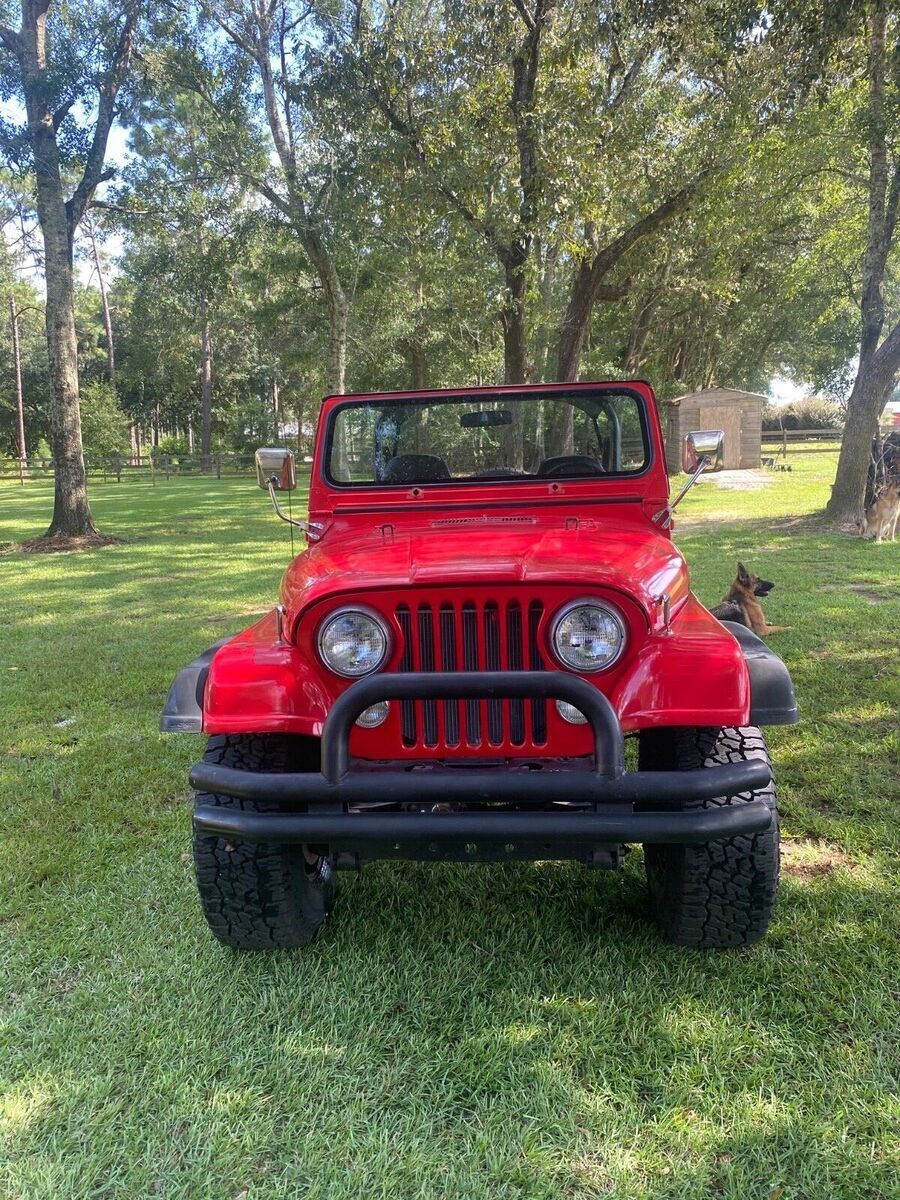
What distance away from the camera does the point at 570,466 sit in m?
3.38

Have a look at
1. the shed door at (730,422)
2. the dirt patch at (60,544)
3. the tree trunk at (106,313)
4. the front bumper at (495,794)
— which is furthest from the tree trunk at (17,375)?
the front bumper at (495,794)

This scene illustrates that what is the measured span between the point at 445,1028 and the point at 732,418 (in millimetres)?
25414

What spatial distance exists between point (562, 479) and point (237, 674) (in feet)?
5.47

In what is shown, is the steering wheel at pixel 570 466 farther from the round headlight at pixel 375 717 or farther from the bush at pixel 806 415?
the bush at pixel 806 415

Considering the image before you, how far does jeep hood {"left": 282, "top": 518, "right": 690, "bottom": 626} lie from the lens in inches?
85.2

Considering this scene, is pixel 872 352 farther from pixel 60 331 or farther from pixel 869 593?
pixel 60 331

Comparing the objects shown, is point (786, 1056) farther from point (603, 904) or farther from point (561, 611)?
point (561, 611)

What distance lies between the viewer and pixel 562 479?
3.29 metres

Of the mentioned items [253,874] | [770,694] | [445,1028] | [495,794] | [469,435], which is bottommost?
[445,1028]

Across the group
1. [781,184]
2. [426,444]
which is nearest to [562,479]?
[426,444]

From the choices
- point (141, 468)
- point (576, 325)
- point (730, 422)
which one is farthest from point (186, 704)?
point (141, 468)

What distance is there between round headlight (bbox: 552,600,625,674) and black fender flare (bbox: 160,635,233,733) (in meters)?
1.13

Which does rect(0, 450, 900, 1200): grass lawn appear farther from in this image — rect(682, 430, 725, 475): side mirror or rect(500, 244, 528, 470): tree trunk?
rect(500, 244, 528, 470): tree trunk

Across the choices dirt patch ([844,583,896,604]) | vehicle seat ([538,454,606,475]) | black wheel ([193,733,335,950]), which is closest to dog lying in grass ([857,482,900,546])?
dirt patch ([844,583,896,604])
